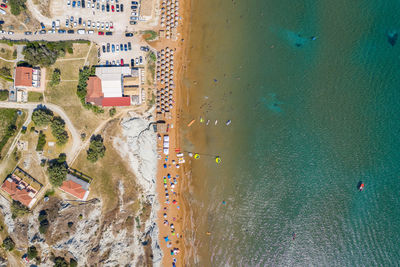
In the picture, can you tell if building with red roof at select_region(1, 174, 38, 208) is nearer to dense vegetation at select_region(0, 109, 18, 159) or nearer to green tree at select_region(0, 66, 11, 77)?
dense vegetation at select_region(0, 109, 18, 159)

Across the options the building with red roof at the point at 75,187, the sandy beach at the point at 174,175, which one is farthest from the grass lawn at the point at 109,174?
the sandy beach at the point at 174,175

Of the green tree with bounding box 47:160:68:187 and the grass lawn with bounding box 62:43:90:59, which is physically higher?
the grass lawn with bounding box 62:43:90:59

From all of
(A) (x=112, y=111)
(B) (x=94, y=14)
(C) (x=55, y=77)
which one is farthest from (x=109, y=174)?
(B) (x=94, y=14)

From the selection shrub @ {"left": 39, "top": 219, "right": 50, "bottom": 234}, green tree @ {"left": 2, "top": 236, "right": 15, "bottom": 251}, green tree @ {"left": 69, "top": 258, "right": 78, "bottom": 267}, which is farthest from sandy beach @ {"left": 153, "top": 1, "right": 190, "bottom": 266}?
green tree @ {"left": 2, "top": 236, "right": 15, "bottom": 251}

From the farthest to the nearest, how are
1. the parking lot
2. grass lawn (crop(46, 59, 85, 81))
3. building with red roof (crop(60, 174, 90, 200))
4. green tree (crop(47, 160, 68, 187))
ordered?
the parking lot
grass lawn (crop(46, 59, 85, 81))
building with red roof (crop(60, 174, 90, 200))
green tree (crop(47, 160, 68, 187))

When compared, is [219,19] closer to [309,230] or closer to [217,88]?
[217,88]

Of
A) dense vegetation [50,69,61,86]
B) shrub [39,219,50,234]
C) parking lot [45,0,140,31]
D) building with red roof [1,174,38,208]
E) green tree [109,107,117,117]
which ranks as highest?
parking lot [45,0,140,31]

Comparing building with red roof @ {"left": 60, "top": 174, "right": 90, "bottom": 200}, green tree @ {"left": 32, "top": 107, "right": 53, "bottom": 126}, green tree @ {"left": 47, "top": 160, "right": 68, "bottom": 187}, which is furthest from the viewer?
building with red roof @ {"left": 60, "top": 174, "right": 90, "bottom": 200}
